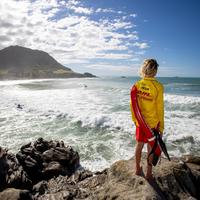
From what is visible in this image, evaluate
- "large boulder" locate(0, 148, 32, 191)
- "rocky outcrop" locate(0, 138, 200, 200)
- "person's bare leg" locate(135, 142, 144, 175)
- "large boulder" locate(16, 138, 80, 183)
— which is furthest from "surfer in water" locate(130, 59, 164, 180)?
"large boulder" locate(16, 138, 80, 183)

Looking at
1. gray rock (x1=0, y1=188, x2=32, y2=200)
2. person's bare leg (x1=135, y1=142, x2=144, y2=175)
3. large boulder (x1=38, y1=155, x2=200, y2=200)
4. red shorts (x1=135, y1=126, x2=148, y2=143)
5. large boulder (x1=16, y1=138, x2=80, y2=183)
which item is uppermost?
red shorts (x1=135, y1=126, x2=148, y2=143)

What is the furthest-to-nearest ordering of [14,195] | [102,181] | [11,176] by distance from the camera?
[11,176] → [102,181] → [14,195]

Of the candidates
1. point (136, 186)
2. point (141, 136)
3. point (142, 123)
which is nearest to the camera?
point (142, 123)

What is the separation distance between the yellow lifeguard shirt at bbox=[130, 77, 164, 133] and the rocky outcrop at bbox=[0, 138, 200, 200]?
1.35 meters

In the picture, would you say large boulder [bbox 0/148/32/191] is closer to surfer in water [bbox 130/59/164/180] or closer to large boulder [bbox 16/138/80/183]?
large boulder [bbox 16/138/80/183]

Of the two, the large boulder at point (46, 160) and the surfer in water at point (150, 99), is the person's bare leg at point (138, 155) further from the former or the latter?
the large boulder at point (46, 160)

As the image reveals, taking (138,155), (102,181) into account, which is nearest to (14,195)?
(102,181)

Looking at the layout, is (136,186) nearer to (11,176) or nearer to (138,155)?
(138,155)

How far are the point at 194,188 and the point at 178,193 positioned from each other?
29.9 inches

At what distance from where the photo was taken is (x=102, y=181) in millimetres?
6188

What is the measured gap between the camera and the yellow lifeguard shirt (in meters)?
4.42

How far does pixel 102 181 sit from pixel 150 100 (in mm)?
2867

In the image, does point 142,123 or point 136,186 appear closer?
point 142,123

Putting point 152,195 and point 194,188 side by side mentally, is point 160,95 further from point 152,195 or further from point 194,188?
point 194,188
